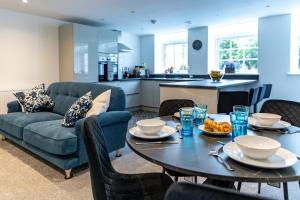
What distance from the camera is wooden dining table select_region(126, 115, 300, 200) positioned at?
86 cm

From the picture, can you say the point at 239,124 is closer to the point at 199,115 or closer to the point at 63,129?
the point at 199,115

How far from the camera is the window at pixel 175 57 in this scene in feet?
22.6

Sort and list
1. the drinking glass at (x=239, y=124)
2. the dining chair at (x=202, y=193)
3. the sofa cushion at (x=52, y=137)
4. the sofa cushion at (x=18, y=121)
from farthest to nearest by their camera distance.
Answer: the sofa cushion at (x=18, y=121) → the sofa cushion at (x=52, y=137) → the drinking glass at (x=239, y=124) → the dining chair at (x=202, y=193)

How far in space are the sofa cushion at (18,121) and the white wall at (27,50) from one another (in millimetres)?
1396

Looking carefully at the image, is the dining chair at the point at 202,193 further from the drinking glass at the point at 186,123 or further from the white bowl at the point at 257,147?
the drinking glass at the point at 186,123

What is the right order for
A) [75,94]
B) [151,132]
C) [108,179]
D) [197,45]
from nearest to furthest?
1. [108,179]
2. [151,132]
3. [75,94]
4. [197,45]

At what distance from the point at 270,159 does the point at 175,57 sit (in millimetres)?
6308

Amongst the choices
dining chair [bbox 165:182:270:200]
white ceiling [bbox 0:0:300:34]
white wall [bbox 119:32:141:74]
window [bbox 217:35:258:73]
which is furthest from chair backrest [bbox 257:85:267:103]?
dining chair [bbox 165:182:270:200]

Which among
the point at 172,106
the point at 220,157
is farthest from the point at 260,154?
the point at 172,106

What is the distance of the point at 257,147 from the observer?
0.99 metres

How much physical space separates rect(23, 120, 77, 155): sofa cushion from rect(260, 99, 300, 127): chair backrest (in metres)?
1.89

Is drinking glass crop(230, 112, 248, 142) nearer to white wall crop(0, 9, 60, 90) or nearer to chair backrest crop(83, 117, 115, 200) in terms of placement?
chair backrest crop(83, 117, 115, 200)

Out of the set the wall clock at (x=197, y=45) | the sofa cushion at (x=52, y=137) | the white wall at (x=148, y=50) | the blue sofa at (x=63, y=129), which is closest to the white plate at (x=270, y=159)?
the blue sofa at (x=63, y=129)

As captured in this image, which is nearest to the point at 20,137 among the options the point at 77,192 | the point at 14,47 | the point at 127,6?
the point at 77,192
